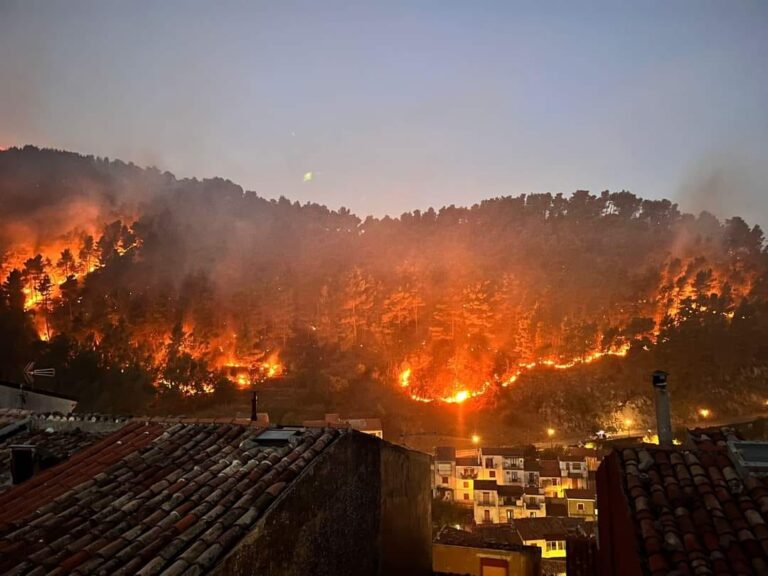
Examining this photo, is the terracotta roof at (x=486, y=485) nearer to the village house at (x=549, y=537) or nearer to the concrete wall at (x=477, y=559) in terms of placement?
the village house at (x=549, y=537)

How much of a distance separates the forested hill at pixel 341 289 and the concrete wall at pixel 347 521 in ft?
145

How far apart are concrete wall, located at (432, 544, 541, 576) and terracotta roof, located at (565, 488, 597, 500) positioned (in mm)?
20242

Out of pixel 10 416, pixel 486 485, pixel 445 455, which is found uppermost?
pixel 10 416

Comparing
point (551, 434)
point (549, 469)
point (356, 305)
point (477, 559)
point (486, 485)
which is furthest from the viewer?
point (356, 305)

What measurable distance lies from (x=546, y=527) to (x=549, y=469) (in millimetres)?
10600

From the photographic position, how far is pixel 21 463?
6.68m

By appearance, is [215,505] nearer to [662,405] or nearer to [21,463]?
[21,463]

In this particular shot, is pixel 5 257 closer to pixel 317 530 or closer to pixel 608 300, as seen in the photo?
pixel 608 300

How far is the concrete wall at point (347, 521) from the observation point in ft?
14.5

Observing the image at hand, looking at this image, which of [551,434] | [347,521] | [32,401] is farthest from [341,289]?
[347,521]

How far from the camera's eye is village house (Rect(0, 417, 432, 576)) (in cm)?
406

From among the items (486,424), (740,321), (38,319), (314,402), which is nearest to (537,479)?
(486,424)

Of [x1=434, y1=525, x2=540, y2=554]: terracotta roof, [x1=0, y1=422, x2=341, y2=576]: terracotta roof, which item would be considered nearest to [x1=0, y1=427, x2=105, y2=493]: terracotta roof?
[x1=0, y1=422, x2=341, y2=576]: terracotta roof

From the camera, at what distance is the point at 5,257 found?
78188mm
